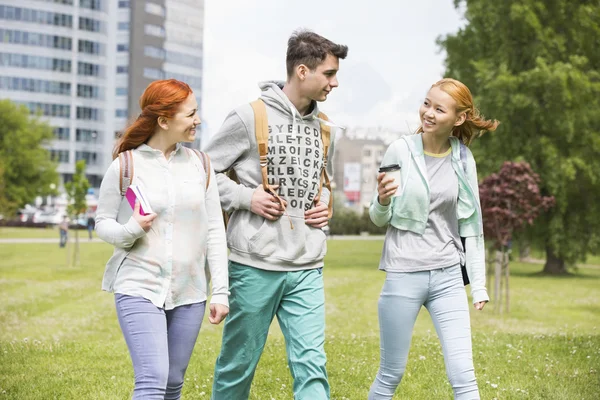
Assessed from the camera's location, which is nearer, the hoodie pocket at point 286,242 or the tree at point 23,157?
the hoodie pocket at point 286,242

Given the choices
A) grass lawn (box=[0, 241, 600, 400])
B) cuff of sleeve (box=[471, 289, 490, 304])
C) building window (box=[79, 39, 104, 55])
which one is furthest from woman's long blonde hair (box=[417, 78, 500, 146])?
building window (box=[79, 39, 104, 55])

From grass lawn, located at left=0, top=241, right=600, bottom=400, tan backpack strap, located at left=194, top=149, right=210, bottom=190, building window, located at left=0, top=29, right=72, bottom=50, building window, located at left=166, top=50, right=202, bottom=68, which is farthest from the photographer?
building window, located at left=166, top=50, right=202, bottom=68

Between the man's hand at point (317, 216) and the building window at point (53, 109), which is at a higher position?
the building window at point (53, 109)

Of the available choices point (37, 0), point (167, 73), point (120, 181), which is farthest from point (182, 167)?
point (167, 73)

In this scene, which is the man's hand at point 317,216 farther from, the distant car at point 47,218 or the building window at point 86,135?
the building window at point 86,135

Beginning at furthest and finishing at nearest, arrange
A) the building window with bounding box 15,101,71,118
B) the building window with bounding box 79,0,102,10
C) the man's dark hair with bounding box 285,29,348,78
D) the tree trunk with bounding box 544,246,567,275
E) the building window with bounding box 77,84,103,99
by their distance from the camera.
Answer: the building window with bounding box 77,84,103,99 < the building window with bounding box 79,0,102,10 < the building window with bounding box 15,101,71,118 < the tree trunk with bounding box 544,246,567,275 < the man's dark hair with bounding box 285,29,348,78

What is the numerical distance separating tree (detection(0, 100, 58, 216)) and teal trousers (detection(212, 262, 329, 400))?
232ft

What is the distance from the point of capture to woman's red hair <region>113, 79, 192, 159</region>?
4746 millimetres

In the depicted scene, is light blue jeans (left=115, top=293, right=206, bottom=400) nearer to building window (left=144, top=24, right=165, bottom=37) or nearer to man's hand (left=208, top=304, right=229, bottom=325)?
man's hand (left=208, top=304, right=229, bottom=325)

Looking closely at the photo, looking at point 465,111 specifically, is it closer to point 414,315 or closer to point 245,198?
point 414,315

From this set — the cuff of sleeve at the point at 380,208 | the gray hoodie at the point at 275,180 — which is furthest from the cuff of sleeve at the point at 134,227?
the cuff of sleeve at the point at 380,208

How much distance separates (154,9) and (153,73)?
→ 29.3ft

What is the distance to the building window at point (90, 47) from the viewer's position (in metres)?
119

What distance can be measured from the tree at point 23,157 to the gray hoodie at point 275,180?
70.8m
